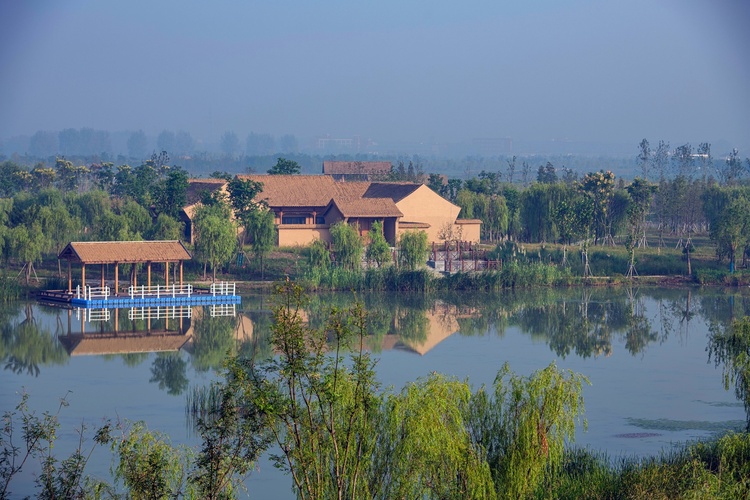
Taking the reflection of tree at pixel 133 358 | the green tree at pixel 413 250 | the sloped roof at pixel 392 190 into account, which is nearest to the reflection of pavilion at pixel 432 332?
the green tree at pixel 413 250

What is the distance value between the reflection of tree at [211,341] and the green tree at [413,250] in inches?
381

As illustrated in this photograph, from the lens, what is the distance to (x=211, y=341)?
3111 cm

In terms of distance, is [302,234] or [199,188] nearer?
[302,234]

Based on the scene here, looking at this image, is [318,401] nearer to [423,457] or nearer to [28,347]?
[423,457]

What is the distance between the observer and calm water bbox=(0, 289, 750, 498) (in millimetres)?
22906

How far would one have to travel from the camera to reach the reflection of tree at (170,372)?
2588 centimetres

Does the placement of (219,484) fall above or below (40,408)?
above

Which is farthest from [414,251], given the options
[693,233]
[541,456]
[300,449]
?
[300,449]

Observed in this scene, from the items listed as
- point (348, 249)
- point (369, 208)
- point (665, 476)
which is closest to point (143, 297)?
point (348, 249)

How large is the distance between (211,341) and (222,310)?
199 inches

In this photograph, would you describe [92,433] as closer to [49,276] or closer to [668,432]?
[668,432]

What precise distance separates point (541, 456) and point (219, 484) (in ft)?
16.5

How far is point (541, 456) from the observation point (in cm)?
1622

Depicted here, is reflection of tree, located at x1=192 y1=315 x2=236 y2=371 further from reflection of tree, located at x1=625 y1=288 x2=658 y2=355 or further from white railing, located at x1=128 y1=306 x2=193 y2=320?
reflection of tree, located at x1=625 y1=288 x2=658 y2=355
